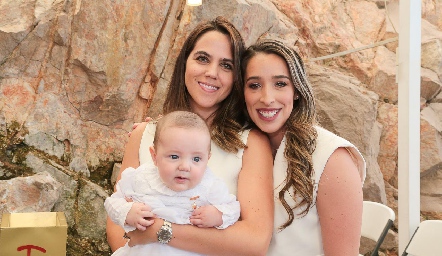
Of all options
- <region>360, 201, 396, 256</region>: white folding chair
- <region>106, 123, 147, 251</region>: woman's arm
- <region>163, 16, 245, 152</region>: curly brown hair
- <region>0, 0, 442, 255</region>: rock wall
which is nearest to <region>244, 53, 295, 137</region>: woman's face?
<region>163, 16, 245, 152</region>: curly brown hair

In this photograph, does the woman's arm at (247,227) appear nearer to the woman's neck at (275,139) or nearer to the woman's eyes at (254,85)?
the woman's neck at (275,139)

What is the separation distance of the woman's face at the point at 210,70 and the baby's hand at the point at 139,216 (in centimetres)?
58

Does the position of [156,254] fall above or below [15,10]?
below

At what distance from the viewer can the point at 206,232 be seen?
158cm

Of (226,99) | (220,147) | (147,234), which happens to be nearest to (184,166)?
(147,234)

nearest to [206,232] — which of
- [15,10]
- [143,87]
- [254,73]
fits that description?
[254,73]

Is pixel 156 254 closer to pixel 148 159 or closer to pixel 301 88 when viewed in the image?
pixel 148 159

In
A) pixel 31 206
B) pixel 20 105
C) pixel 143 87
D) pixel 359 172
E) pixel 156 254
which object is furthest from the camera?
pixel 143 87

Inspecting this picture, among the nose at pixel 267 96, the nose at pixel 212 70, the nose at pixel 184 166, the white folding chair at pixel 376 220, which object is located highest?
the nose at pixel 212 70

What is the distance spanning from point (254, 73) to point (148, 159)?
1.69 ft

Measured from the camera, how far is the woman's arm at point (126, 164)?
1.84m

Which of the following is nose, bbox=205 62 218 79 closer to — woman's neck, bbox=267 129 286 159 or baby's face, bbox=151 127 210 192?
woman's neck, bbox=267 129 286 159

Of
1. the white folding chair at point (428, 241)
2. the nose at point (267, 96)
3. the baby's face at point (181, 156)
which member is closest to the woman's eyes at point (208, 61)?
the nose at point (267, 96)

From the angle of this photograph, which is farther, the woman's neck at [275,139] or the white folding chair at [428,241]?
the white folding chair at [428,241]
